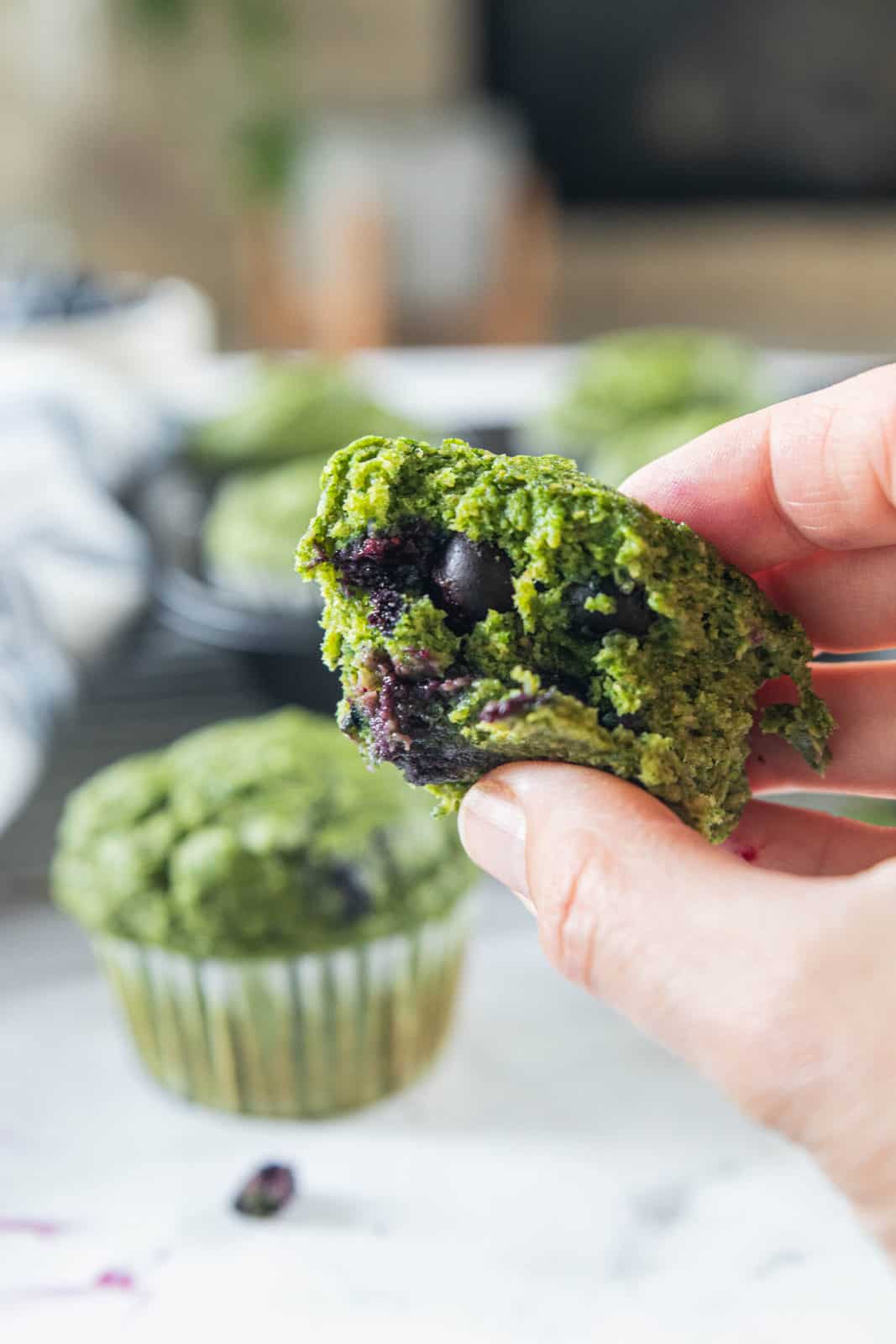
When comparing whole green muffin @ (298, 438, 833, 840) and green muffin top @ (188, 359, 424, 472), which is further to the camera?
green muffin top @ (188, 359, 424, 472)

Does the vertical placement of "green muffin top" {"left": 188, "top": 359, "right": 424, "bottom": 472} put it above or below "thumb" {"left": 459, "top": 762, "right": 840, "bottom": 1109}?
below

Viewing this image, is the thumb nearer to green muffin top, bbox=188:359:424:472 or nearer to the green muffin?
the green muffin

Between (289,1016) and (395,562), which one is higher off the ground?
(395,562)

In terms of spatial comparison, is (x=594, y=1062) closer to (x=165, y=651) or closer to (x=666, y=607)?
(x=666, y=607)

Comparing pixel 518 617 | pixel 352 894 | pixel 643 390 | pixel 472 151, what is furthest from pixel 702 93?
pixel 518 617

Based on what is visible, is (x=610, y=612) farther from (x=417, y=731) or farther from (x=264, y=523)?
(x=264, y=523)

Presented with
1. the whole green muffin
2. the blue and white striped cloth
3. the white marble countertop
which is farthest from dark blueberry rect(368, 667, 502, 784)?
the blue and white striped cloth

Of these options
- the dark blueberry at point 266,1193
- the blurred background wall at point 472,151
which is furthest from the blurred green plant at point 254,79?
the dark blueberry at point 266,1193
